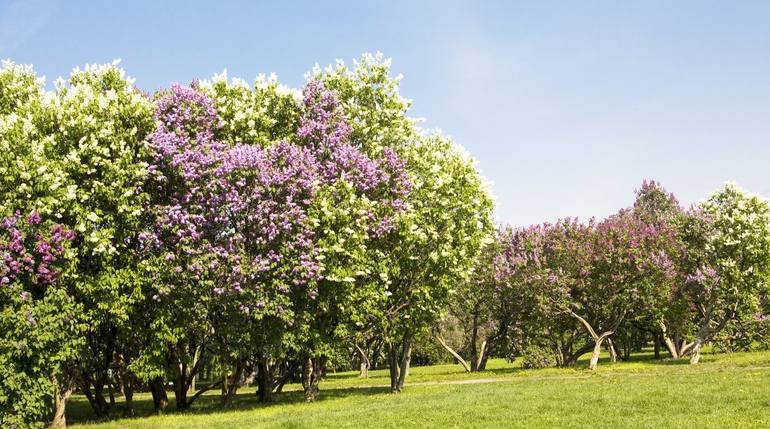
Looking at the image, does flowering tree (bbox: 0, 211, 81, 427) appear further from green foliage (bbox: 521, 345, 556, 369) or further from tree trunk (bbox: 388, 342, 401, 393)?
green foliage (bbox: 521, 345, 556, 369)

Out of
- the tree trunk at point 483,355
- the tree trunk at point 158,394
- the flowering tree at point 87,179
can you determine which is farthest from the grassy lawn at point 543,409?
the tree trunk at point 483,355

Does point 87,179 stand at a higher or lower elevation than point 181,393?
higher

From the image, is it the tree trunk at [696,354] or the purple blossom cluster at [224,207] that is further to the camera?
the tree trunk at [696,354]

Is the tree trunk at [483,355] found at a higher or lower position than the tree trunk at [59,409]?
higher

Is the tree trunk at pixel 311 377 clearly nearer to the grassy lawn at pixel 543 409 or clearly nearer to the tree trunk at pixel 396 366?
the grassy lawn at pixel 543 409

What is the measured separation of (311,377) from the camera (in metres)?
33.2

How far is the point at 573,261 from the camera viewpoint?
48.1 metres

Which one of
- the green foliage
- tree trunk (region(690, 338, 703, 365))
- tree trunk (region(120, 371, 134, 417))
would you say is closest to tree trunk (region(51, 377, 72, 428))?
tree trunk (region(120, 371, 134, 417))

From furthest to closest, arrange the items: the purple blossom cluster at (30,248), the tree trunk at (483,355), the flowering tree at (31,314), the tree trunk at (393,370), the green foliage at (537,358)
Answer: the tree trunk at (483,355), the green foliage at (537,358), the tree trunk at (393,370), the purple blossom cluster at (30,248), the flowering tree at (31,314)

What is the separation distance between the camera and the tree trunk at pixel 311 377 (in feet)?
104

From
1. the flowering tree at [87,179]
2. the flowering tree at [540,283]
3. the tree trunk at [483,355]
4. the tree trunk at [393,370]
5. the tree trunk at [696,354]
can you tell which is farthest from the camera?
the tree trunk at [483,355]

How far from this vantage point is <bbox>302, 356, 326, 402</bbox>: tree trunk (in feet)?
104

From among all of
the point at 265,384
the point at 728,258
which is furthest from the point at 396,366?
the point at 728,258

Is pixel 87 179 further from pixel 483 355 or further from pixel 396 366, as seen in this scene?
pixel 483 355
